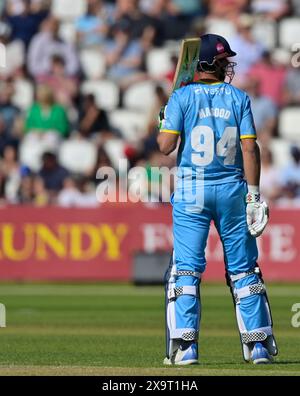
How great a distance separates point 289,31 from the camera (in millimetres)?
22781

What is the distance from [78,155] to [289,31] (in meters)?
4.40

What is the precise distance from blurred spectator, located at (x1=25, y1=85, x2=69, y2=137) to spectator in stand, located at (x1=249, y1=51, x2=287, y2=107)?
3.21m

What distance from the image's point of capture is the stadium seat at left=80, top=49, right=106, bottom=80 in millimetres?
22844

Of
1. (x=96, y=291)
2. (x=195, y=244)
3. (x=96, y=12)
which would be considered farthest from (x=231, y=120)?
(x=96, y=12)

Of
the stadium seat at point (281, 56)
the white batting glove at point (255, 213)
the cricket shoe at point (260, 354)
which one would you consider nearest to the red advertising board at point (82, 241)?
the stadium seat at point (281, 56)

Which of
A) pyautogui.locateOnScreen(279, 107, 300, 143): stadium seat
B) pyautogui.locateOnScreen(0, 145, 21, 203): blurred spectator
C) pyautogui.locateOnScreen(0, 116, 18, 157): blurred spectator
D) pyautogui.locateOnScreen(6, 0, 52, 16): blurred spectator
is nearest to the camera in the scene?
pyautogui.locateOnScreen(0, 145, 21, 203): blurred spectator

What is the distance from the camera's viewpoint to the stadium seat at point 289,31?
22734 millimetres

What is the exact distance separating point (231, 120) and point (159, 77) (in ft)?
43.8

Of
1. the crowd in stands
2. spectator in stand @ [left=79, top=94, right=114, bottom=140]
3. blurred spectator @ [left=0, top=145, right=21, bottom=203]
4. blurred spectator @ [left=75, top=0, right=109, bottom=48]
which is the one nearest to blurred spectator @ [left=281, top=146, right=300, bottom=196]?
the crowd in stands

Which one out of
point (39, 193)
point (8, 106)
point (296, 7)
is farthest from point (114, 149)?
point (296, 7)

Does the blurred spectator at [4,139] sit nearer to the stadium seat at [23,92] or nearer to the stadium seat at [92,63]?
the stadium seat at [23,92]

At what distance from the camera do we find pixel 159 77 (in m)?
22.4

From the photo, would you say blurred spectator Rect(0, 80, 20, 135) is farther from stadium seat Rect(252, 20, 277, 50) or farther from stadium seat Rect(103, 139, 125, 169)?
stadium seat Rect(252, 20, 277, 50)

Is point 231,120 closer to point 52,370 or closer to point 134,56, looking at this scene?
point 52,370
